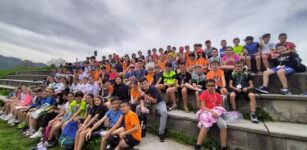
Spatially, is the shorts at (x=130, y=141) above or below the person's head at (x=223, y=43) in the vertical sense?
below

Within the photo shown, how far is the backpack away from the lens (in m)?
4.61

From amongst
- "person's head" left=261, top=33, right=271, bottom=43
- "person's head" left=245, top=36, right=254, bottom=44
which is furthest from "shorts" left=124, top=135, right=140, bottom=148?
"person's head" left=261, top=33, right=271, bottom=43

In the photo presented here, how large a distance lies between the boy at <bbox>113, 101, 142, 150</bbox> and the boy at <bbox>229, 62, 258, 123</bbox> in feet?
7.18

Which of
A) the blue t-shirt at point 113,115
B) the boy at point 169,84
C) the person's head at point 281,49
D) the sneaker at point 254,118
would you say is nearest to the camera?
the sneaker at point 254,118

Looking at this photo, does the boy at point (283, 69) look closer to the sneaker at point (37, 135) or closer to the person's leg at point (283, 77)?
the person's leg at point (283, 77)

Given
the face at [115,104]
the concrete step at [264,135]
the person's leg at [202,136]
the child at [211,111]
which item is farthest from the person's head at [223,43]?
the face at [115,104]

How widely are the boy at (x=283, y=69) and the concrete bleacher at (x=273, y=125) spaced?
193 millimetres

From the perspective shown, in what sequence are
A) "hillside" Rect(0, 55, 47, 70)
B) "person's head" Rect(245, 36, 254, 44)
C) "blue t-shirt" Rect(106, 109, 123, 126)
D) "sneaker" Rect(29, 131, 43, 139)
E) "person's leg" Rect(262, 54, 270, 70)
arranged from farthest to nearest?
"hillside" Rect(0, 55, 47, 70) → "person's head" Rect(245, 36, 254, 44) → "sneaker" Rect(29, 131, 43, 139) → "person's leg" Rect(262, 54, 270, 70) → "blue t-shirt" Rect(106, 109, 123, 126)

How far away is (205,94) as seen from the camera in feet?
13.4

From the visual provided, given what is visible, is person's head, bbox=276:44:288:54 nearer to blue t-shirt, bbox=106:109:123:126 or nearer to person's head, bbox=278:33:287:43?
person's head, bbox=278:33:287:43

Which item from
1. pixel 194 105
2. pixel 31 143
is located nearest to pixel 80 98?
pixel 31 143

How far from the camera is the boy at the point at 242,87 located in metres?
3.87

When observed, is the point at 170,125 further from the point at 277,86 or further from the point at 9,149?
the point at 9,149

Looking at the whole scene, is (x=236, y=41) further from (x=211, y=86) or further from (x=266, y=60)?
(x=211, y=86)
